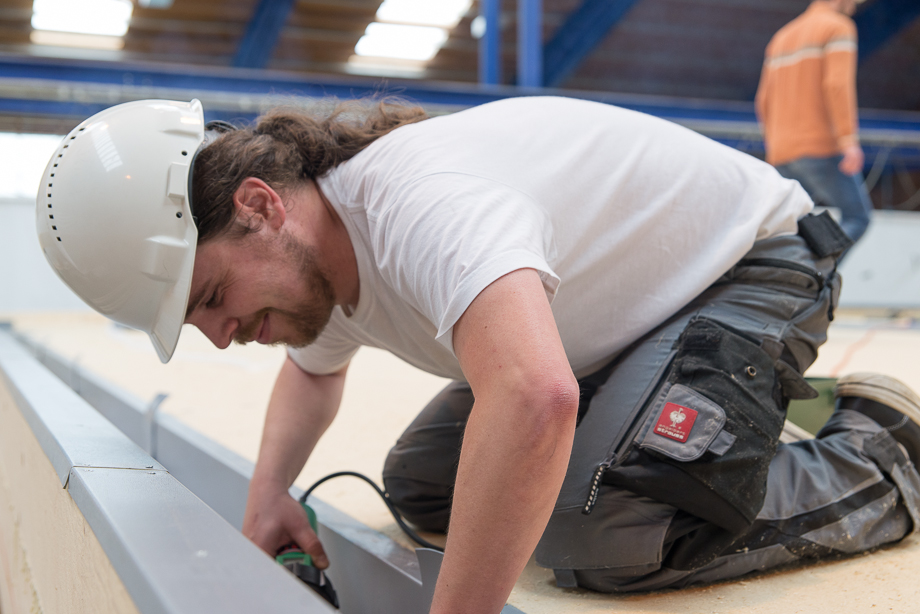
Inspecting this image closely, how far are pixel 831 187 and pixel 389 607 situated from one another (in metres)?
3.24

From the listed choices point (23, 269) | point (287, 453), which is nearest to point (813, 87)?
point (287, 453)

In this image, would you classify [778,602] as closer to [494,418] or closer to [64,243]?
[494,418]

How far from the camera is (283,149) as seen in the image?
1.08 meters

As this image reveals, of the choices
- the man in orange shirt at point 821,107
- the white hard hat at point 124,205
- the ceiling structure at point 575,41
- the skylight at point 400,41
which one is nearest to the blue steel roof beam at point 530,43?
the ceiling structure at point 575,41

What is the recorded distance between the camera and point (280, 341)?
109 centimetres

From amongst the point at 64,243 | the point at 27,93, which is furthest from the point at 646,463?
the point at 27,93

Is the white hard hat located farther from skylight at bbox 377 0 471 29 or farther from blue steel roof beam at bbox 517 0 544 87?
skylight at bbox 377 0 471 29

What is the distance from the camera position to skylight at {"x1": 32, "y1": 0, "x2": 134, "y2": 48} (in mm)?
7879

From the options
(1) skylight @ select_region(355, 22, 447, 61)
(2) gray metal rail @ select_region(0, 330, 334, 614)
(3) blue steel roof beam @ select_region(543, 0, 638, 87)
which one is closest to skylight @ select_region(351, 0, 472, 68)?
(1) skylight @ select_region(355, 22, 447, 61)

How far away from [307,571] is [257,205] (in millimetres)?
559

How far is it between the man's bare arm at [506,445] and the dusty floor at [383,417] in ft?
0.87

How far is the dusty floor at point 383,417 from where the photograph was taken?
0.96 meters

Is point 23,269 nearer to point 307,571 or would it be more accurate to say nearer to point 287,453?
point 287,453

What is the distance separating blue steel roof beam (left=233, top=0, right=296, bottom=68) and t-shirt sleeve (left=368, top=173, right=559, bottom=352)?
829cm
